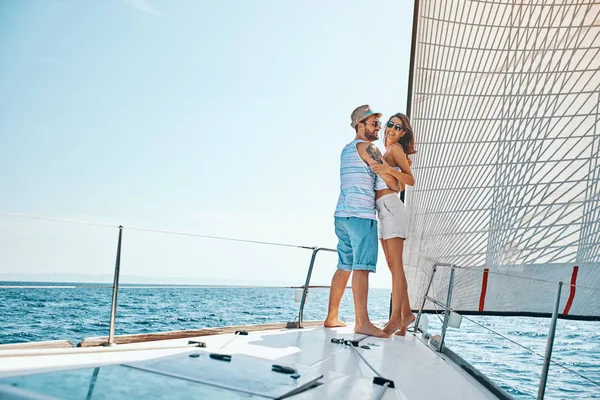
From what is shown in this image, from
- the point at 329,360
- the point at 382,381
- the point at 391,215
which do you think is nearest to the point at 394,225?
the point at 391,215

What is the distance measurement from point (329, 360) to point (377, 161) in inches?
48.0

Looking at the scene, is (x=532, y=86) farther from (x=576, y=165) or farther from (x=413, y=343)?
(x=413, y=343)

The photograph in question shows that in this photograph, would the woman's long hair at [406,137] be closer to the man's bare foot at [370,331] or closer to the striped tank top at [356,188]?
the striped tank top at [356,188]

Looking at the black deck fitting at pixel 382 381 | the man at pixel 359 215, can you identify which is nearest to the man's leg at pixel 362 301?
the man at pixel 359 215

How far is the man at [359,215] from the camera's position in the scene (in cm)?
270

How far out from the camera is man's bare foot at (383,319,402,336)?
2754 millimetres

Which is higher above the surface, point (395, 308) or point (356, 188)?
A: point (356, 188)

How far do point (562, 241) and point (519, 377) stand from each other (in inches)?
95.0

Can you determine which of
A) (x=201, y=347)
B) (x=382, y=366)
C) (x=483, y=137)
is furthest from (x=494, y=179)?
(x=201, y=347)

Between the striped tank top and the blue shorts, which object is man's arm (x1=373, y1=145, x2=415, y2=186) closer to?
the striped tank top

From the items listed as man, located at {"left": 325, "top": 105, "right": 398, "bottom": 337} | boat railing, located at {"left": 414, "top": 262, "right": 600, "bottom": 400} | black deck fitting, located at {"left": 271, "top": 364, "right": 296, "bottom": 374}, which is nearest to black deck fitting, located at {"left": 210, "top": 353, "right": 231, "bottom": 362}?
black deck fitting, located at {"left": 271, "top": 364, "right": 296, "bottom": 374}

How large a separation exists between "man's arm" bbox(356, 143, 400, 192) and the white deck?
83 cm

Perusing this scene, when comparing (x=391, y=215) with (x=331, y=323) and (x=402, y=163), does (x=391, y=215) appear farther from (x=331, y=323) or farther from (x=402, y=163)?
(x=331, y=323)

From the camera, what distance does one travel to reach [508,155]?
3.00 meters
